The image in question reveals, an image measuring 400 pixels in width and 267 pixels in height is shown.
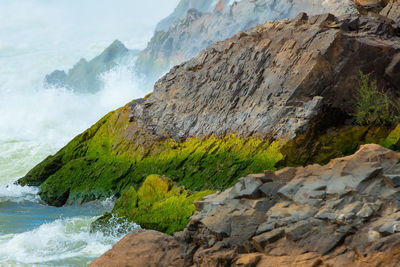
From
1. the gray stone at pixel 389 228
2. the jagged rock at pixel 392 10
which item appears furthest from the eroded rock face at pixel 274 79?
the gray stone at pixel 389 228

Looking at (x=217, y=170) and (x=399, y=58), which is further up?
(x=399, y=58)

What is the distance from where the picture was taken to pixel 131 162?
1397 centimetres

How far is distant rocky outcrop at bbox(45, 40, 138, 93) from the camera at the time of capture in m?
50.0

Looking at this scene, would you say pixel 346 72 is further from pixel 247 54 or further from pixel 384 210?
pixel 384 210

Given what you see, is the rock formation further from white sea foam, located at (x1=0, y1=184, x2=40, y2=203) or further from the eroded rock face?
white sea foam, located at (x1=0, y1=184, x2=40, y2=203)

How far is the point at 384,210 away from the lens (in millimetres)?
5359

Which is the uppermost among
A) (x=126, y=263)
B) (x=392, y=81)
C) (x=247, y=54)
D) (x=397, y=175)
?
(x=247, y=54)

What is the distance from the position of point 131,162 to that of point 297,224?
883cm

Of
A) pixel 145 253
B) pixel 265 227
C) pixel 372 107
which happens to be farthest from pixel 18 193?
pixel 265 227

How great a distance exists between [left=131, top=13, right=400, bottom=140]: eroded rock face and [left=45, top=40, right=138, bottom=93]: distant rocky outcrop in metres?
35.9

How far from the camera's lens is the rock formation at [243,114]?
12016 mm

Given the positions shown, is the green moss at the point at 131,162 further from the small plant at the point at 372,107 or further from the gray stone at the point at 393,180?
the gray stone at the point at 393,180

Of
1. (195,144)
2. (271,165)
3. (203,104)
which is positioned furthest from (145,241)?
(203,104)

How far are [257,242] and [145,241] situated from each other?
1771 millimetres
